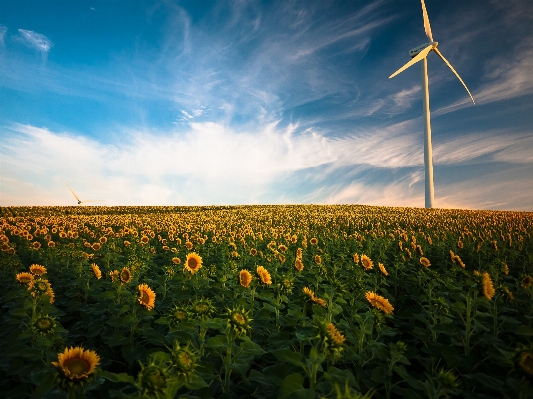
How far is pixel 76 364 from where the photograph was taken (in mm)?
2332

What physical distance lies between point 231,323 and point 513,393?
7.64 ft

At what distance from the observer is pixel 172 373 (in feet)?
7.04

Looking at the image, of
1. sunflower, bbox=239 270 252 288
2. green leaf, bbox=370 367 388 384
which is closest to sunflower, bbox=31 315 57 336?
sunflower, bbox=239 270 252 288

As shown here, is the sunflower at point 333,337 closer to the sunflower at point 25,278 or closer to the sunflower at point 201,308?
the sunflower at point 201,308

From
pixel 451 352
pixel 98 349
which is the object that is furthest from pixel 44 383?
pixel 451 352

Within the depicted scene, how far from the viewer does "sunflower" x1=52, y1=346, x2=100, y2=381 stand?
7.43ft

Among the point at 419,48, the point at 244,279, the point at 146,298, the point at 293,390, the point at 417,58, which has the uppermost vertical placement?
the point at 419,48

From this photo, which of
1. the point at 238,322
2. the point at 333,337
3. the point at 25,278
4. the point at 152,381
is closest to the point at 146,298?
the point at 25,278

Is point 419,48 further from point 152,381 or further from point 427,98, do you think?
point 152,381

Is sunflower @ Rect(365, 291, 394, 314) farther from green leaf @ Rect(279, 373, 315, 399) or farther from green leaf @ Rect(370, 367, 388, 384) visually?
green leaf @ Rect(279, 373, 315, 399)

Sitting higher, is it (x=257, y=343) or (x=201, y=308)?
(x=201, y=308)

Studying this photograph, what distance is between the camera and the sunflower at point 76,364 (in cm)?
226

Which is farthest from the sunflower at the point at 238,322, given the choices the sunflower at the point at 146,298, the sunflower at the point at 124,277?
the sunflower at the point at 124,277

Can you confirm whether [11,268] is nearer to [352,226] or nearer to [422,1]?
[352,226]
